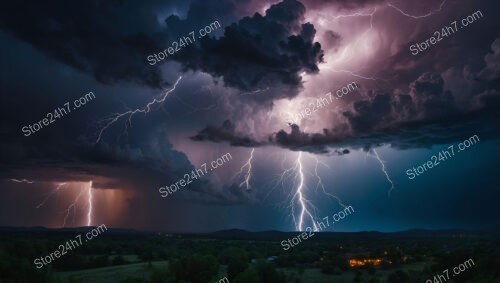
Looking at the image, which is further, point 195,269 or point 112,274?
point 112,274

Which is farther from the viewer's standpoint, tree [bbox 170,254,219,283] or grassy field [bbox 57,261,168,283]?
grassy field [bbox 57,261,168,283]

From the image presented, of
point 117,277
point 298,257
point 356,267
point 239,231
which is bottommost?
point 356,267

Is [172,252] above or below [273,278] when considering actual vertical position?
above

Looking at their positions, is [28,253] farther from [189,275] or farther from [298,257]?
[298,257]

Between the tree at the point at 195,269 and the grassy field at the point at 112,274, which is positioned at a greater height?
the grassy field at the point at 112,274

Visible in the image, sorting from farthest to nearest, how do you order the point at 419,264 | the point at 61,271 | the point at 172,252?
the point at 172,252, the point at 419,264, the point at 61,271

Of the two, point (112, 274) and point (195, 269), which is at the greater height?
point (112, 274)

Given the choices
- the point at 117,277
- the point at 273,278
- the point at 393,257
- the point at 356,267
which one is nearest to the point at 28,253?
the point at 117,277

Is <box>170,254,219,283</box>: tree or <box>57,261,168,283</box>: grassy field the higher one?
<box>57,261,168,283</box>: grassy field

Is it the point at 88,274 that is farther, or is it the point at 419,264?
the point at 419,264

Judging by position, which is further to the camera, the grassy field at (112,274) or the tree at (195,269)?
the grassy field at (112,274)


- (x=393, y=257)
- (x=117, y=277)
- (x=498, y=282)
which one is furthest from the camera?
(x=393, y=257)
